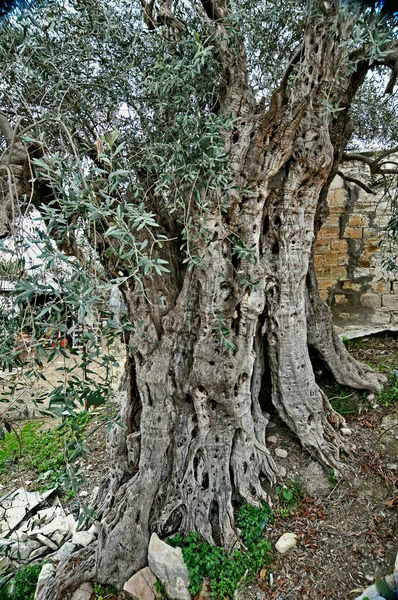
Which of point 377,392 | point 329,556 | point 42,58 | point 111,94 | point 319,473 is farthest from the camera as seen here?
point 377,392

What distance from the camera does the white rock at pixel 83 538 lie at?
9.07 feet

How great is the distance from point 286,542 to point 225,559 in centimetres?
47

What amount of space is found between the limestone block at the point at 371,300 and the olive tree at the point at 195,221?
3826 mm

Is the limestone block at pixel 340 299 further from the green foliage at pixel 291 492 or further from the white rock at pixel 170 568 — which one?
the white rock at pixel 170 568

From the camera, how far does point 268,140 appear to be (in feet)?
8.83

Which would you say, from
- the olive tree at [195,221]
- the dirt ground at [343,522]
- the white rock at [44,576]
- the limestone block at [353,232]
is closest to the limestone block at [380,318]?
the limestone block at [353,232]

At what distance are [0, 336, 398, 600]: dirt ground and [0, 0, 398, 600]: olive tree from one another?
0.72 feet

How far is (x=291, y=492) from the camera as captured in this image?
282cm

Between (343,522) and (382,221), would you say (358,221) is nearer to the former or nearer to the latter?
(382,221)

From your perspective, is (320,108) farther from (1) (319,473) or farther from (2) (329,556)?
(2) (329,556)

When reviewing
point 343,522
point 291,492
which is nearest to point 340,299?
point 291,492

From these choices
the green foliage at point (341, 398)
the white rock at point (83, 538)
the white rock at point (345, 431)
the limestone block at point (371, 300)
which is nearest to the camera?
→ the white rock at point (83, 538)

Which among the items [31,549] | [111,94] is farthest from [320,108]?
[31,549]

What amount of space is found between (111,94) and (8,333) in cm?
196
